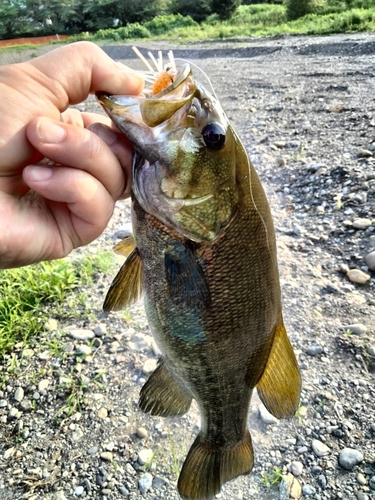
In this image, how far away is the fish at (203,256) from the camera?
140 cm

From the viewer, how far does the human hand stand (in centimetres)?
143

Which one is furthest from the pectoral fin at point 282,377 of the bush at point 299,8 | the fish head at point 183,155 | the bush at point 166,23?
the bush at point 166,23

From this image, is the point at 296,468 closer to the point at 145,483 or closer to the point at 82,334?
the point at 145,483

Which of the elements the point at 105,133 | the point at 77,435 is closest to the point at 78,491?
the point at 77,435

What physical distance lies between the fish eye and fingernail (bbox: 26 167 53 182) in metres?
0.54

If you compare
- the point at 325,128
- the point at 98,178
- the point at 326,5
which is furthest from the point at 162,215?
the point at 326,5

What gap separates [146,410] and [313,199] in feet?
12.5

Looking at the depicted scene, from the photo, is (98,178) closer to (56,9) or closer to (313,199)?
(313,199)

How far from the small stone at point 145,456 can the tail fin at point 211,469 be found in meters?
0.85

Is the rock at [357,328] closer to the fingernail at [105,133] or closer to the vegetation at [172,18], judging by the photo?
the fingernail at [105,133]

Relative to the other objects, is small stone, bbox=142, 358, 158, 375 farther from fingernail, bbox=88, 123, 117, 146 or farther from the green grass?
fingernail, bbox=88, 123, 117, 146

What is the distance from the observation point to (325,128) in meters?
6.99

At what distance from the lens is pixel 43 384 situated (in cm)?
313

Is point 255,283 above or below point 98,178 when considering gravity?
below
